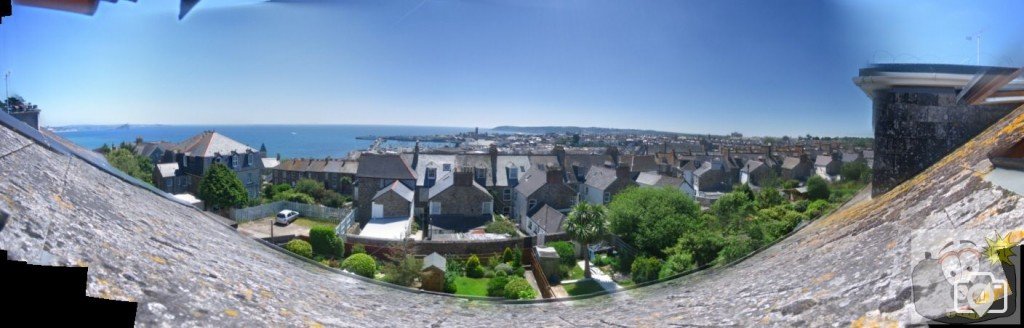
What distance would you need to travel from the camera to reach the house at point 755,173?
51.5 m

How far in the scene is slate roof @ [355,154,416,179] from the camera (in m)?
38.5

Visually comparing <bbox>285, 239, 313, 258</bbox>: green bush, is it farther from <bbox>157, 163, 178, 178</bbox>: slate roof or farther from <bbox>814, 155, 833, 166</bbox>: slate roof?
<bbox>814, 155, 833, 166</bbox>: slate roof

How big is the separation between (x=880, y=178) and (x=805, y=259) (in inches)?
98.1

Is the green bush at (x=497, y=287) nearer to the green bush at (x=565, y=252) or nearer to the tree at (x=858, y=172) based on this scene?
the green bush at (x=565, y=252)

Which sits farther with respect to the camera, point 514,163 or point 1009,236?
point 514,163

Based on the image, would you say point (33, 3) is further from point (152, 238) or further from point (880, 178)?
point (880, 178)

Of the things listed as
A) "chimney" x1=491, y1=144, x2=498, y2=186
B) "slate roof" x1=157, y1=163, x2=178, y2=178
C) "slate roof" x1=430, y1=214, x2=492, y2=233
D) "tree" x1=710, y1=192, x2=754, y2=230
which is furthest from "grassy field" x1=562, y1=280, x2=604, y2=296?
"slate roof" x1=157, y1=163, x2=178, y2=178

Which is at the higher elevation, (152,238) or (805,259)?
(152,238)

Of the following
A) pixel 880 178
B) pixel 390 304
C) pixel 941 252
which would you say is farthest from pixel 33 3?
pixel 880 178

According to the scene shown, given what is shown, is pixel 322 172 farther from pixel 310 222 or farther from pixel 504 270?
pixel 504 270

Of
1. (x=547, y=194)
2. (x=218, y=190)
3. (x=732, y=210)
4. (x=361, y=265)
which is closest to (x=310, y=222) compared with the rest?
(x=218, y=190)

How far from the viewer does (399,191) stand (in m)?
35.7

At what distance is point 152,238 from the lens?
6.41 ft

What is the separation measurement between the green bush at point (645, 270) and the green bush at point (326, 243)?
1418 centimetres
